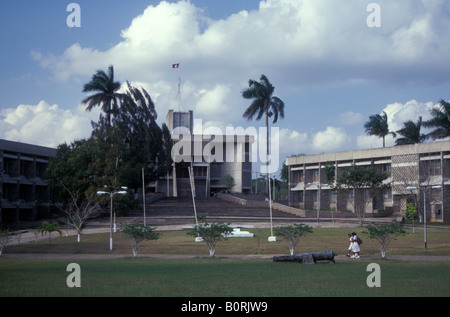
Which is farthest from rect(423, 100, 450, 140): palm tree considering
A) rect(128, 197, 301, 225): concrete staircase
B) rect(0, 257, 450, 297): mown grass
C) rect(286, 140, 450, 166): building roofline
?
rect(0, 257, 450, 297): mown grass

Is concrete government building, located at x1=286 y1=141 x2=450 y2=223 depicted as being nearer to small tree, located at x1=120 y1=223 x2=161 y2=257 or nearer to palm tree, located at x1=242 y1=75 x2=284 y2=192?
palm tree, located at x1=242 y1=75 x2=284 y2=192

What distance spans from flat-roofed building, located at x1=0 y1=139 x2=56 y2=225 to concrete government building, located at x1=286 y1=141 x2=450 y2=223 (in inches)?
1082

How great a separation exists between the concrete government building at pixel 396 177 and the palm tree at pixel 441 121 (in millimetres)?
1065

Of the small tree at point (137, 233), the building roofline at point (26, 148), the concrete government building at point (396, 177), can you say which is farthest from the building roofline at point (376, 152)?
the small tree at point (137, 233)


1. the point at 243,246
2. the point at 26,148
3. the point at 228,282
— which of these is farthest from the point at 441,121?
the point at 228,282

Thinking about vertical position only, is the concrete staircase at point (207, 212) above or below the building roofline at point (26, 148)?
below

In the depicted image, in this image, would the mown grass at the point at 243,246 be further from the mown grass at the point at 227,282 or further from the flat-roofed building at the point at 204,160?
the flat-roofed building at the point at 204,160

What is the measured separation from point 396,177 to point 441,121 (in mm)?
7348

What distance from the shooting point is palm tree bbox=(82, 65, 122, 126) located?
5847cm

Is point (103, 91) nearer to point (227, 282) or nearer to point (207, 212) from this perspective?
point (207, 212)

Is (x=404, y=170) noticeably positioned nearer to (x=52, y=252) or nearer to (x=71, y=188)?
(x=71, y=188)

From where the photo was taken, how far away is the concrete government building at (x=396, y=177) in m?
53.0

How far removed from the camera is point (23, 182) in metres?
53.1

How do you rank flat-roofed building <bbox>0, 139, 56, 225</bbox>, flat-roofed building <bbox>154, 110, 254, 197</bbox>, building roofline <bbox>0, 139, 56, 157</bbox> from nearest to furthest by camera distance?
building roofline <bbox>0, 139, 56, 157</bbox>
flat-roofed building <bbox>0, 139, 56, 225</bbox>
flat-roofed building <bbox>154, 110, 254, 197</bbox>
